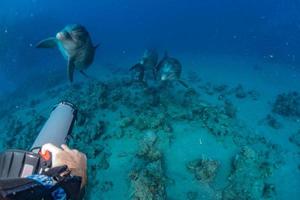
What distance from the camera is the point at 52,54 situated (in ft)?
121

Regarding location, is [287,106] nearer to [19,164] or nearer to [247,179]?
[247,179]

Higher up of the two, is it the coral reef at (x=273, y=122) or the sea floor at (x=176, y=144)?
the sea floor at (x=176, y=144)

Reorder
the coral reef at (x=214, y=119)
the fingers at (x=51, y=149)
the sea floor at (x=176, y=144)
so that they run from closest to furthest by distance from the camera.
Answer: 1. the fingers at (x=51, y=149)
2. the sea floor at (x=176, y=144)
3. the coral reef at (x=214, y=119)

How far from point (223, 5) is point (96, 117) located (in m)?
88.1

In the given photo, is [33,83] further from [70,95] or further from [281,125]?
[281,125]

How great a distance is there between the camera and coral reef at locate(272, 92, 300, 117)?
13914mm

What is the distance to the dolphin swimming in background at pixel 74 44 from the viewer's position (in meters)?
6.16

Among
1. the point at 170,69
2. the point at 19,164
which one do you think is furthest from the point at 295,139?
the point at 19,164

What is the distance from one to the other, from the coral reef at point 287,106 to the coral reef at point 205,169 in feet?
22.3

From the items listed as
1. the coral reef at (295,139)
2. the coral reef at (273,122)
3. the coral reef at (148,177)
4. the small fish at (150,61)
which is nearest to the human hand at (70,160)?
the coral reef at (148,177)

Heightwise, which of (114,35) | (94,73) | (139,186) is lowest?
(114,35)

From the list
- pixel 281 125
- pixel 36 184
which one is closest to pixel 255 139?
pixel 281 125

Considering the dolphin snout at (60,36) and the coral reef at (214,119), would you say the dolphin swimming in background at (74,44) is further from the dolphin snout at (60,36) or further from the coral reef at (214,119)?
the coral reef at (214,119)

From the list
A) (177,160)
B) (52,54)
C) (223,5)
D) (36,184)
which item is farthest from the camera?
(223,5)
